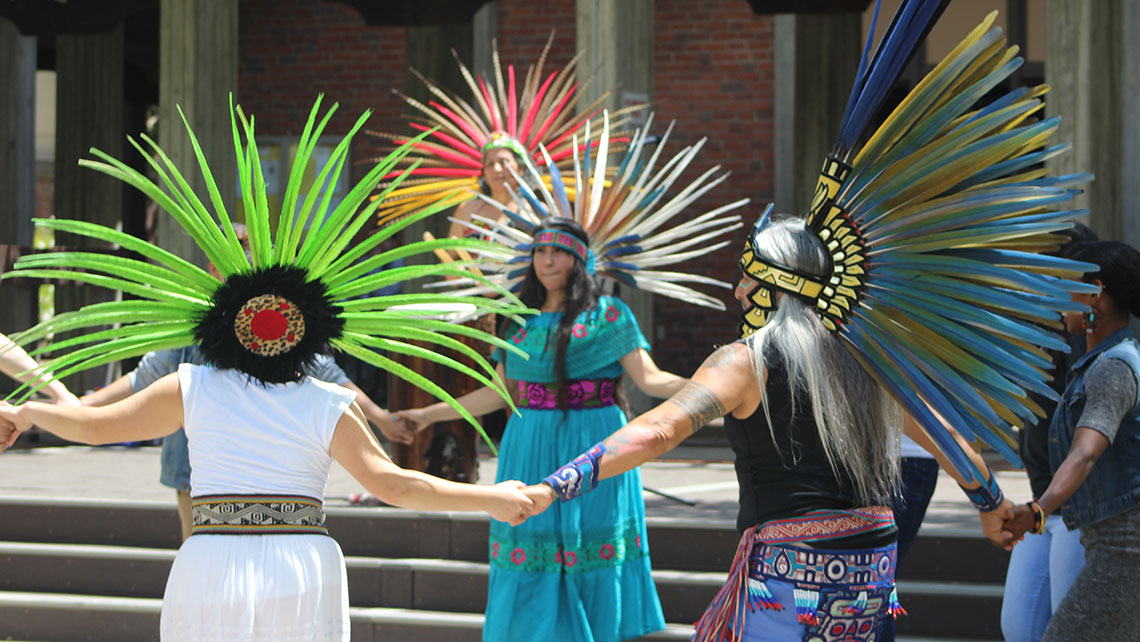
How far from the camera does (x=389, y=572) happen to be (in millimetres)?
5738

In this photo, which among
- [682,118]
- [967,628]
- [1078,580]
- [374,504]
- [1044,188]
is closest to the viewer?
[1044,188]

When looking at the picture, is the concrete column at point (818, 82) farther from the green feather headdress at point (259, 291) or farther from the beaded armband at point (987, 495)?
the green feather headdress at point (259, 291)

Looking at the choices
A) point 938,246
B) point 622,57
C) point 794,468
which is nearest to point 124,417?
point 794,468

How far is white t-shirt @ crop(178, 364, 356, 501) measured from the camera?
290 centimetres

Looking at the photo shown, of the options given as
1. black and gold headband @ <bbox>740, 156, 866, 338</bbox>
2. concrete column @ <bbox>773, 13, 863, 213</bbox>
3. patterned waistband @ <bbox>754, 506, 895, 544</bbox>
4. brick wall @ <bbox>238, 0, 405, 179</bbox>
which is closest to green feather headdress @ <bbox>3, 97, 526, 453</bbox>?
black and gold headband @ <bbox>740, 156, 866, 338</bbox>

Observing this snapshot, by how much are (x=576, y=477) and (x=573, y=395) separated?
1.87 meters

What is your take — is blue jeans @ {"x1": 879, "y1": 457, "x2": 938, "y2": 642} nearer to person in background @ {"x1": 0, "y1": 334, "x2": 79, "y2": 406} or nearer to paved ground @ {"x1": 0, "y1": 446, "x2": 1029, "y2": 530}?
paved ground @ {"x1": 0, "y1": 446, "x2": 1029, "y2": 530}

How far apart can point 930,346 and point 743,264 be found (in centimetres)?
45

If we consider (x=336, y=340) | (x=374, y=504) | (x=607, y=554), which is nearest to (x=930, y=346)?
(x=336, y=340)

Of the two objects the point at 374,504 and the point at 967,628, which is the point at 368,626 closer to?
the point at 374,504

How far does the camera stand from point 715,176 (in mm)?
11195

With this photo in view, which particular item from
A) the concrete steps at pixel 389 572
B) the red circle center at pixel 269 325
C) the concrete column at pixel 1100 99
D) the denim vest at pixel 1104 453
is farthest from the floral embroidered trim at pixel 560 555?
the concrete column at pixel 1100 99

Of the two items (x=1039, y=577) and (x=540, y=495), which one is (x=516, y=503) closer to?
(x=540, y=495)

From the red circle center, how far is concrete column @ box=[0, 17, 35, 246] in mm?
9069
